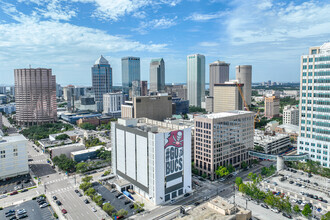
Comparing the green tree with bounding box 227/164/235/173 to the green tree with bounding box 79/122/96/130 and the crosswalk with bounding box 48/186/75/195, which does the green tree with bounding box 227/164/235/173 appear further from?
the green tree with bounding box 79/122/96/130

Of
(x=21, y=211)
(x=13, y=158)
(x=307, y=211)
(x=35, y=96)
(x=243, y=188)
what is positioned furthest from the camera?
(x=35, y=96)

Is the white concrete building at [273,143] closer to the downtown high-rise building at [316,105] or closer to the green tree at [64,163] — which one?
the downtown high-rise building at [316,105]

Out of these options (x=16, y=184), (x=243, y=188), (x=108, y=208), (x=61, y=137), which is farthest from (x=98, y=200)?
(x=61, y=137)

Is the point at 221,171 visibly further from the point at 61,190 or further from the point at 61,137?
the point at 61,137

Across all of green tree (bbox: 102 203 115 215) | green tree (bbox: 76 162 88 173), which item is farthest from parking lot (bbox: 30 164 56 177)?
green tree (bbox: 102 203 115 215)

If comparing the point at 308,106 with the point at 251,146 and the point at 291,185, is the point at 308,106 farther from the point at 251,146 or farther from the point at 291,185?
the point at 291,185

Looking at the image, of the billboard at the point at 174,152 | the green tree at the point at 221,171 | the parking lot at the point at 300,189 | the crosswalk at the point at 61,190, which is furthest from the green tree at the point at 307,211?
the crosswalk at the point at 61,190
